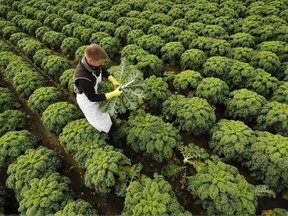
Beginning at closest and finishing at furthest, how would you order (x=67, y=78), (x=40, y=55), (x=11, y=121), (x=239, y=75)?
(x=11, y=121), (x=239, y=75), (x=67, y=78), (x=40, y=55)

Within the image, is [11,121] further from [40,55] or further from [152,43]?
[152,43]

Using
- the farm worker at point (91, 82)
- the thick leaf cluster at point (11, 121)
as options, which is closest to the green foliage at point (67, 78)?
the thick leaf cluster at point (11, 121)

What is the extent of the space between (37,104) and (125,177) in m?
4.86

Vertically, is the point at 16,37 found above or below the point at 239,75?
below

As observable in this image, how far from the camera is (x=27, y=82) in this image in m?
10.1

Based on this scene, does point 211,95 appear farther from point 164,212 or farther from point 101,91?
point 164,212

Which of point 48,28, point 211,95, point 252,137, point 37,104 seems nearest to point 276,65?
point 211,95

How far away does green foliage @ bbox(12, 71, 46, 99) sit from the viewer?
32.9 ft

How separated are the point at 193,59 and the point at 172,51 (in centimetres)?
124

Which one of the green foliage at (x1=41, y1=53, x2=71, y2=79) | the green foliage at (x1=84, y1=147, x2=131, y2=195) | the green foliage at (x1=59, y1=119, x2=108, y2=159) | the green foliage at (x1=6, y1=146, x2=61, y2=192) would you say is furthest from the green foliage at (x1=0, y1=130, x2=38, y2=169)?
the green foliage at (x1=41, y1=53, x2=71, y2=79)

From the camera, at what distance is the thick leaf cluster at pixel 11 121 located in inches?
342

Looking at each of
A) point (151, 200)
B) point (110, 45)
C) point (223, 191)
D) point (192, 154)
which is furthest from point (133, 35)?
point (223, 191)

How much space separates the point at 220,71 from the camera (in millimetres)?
9758

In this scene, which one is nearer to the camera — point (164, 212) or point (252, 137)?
point (164, 212)
